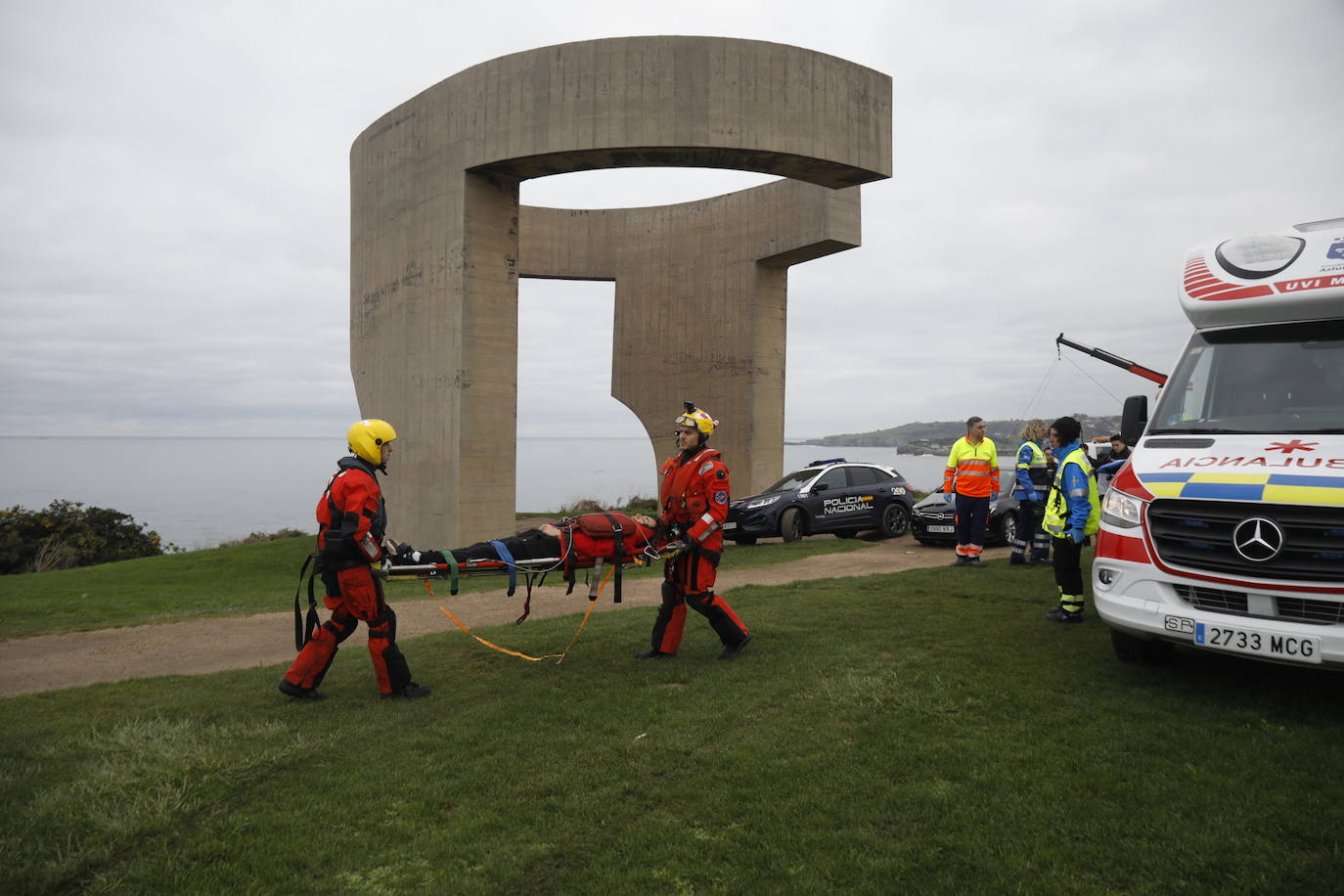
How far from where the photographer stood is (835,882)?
2.97 meters

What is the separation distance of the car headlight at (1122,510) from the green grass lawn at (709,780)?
3.37 ft

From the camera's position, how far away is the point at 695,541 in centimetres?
598

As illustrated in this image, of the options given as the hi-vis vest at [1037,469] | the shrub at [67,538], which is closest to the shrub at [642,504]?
the shrub at [67,538]

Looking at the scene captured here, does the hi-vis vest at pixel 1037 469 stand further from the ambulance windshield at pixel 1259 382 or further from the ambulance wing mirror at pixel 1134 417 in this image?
the ambulance windshield at pixel 1259 382

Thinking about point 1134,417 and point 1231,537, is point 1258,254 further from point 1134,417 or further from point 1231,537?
point 1231,537

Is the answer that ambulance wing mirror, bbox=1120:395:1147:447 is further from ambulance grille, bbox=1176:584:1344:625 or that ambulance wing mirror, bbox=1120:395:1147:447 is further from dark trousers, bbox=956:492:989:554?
dark trousers, bbox=956:492:989:554

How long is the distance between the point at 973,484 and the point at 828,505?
4.17 m

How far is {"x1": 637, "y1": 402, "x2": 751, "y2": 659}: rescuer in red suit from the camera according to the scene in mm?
6047

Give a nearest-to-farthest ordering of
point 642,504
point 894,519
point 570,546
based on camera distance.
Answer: point 570,546
point 894,519
point 642,504

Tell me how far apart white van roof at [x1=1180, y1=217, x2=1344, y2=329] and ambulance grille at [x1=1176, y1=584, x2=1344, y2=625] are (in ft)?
7.08

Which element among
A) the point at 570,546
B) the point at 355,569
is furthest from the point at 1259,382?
the point at 355,569

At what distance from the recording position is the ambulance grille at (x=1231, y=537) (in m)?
4.06

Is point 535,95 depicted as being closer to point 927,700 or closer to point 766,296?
point 766,296

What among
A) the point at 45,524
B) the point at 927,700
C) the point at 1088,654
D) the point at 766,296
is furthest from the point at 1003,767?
the point at 45,524
